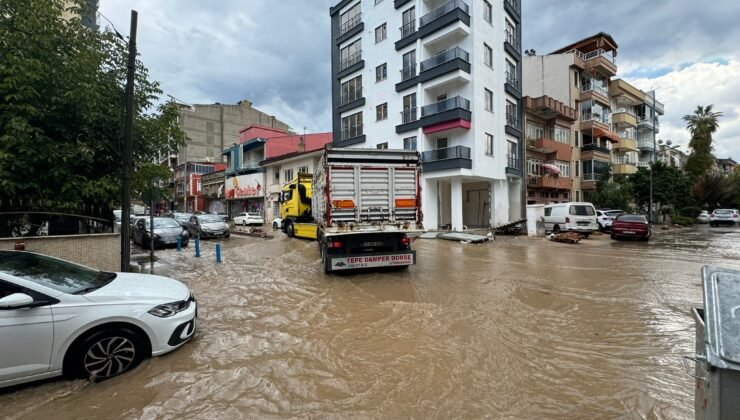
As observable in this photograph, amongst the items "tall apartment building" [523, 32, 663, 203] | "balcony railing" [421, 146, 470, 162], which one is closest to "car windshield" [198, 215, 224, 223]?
"balcony railing" [421, 146, 470, 162]

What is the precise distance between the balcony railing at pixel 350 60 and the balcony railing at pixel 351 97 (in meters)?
2.60

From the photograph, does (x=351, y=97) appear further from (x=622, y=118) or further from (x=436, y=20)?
(x=622, y=118)

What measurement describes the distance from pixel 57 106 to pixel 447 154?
2028 cm

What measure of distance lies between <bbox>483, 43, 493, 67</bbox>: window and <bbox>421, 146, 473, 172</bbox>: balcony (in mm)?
6933

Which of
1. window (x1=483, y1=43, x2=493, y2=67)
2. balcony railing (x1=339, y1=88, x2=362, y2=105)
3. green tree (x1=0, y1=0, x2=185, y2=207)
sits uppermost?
window (x1=483, y1=43, x2=493, y2=67)

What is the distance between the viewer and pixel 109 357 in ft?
12.4

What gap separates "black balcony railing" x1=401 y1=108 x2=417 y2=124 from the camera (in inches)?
988

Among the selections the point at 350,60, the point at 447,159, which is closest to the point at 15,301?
the point at 447,159

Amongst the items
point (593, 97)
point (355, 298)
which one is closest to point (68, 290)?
point (355, 298)

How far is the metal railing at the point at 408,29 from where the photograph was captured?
83.1ft

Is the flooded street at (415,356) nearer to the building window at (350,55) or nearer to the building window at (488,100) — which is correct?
the building window at (488,100)

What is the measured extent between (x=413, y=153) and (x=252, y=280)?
17.7 ft

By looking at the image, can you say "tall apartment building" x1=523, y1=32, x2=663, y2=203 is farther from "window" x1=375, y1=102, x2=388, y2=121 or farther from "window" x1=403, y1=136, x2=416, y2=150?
"window" x1=375, y1=102, x2=388, y2=121

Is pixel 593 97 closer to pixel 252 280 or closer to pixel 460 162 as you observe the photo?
pixel 460 162
